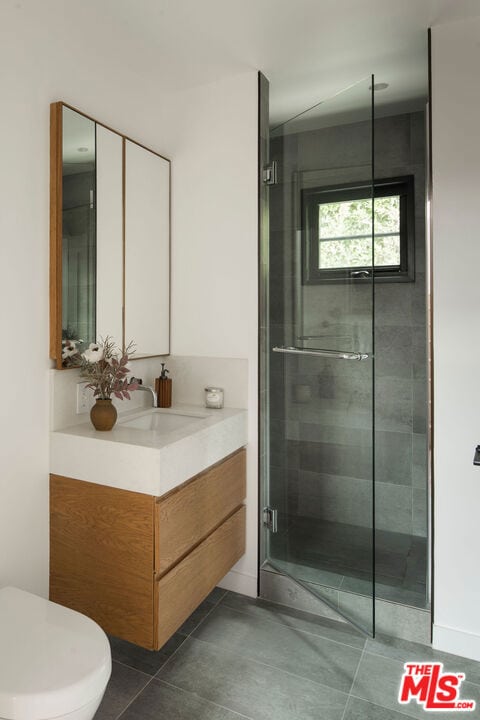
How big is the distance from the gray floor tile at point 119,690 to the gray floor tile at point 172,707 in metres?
Result: 0.03

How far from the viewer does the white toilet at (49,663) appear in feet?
3.58

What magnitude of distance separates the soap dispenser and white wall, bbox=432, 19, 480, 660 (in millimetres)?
1249

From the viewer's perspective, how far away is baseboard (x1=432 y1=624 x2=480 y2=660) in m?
1.84

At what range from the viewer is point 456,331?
187 cm

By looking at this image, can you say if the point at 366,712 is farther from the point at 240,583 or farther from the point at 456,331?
the point at 456,331

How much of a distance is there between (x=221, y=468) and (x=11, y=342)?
3.26 ft

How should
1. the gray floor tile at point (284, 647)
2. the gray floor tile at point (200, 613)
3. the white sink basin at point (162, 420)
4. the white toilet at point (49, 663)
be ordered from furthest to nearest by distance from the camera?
the white sink basin at point (162, 420) → the gray floor tile at point (200, 613) → the gray floor tile at point (284, 647) → the white toilet at point (49, 663)

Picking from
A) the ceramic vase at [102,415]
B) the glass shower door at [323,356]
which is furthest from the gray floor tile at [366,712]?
the ceramic vase at [102,415]

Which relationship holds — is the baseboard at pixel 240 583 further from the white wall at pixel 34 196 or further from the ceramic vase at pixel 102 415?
the ceramic vase at pixel 102 415

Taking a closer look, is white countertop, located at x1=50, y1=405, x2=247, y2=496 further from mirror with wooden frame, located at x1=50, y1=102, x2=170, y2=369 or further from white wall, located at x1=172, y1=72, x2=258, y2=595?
white wall, located at x1=172, y1=72, x2=258, y2=595

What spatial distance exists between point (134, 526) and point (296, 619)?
976mm

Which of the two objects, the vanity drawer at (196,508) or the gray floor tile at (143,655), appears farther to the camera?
the gray floor tile at (143,655)

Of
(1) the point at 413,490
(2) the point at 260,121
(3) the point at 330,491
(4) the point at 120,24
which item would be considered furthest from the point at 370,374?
(4) the point at 120,24

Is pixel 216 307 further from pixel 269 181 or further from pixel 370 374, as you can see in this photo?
pixel 370 374
